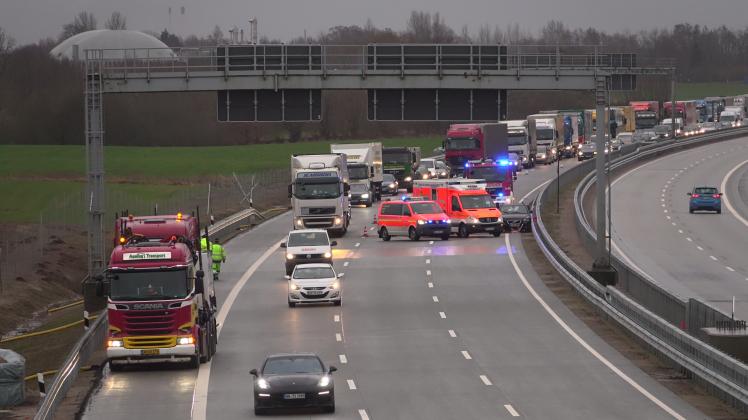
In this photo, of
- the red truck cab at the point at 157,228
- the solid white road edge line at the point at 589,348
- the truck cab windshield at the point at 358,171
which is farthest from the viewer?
the truck cab windshield at the point at 358,171

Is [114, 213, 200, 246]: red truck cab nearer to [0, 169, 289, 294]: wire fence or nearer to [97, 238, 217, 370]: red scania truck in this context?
[97, 238, 217, 370]: red scania truck

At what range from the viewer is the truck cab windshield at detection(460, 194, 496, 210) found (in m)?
66.1

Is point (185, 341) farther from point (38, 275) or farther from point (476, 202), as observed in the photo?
point (476, 202)

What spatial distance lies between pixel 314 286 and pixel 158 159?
340 ft

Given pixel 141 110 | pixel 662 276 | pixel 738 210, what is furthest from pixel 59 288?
pixel 141 110

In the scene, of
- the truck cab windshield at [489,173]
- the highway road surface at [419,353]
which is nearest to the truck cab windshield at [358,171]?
the truck cab windshield at [489,173]

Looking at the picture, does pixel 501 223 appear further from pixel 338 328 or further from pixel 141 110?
pixel 141 110

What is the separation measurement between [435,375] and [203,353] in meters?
5.85

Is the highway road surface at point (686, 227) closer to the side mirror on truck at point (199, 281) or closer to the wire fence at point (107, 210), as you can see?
the wire fence at point (107, 210)

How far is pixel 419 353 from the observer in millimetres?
34469

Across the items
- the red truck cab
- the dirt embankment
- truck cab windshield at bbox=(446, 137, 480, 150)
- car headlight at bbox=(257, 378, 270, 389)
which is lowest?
the dirt embankment

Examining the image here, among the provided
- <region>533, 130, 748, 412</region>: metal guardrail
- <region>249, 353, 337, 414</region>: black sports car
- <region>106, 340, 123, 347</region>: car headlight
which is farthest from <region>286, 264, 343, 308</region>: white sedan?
<region>249, 353, 337, 414</region>: black sports car

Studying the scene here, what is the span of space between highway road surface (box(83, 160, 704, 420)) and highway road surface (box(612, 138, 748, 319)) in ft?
23.0

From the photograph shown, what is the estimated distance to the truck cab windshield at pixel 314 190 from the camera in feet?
212
